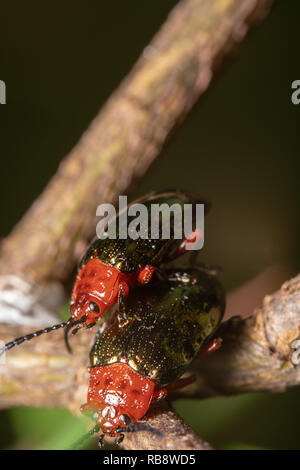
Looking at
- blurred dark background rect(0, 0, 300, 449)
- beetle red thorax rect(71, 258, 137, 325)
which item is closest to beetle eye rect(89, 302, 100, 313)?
beetle red thorax rect(71, 258, 137, 325)

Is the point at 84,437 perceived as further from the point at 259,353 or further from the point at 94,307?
the point at 259,353

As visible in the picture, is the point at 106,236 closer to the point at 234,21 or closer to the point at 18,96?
the point at 234,21

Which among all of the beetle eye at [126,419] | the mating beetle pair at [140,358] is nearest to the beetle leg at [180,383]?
the mating beetle pair at [140,358]

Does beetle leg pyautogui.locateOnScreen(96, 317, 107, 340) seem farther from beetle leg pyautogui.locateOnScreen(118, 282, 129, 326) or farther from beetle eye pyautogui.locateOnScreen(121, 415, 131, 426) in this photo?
beetle eye pyautogui.locateOnScreen(121, 415, 131, 426)

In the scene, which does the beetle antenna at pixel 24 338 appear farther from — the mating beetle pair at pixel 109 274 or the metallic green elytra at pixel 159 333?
the metallic green elytra at pixel 159 333
